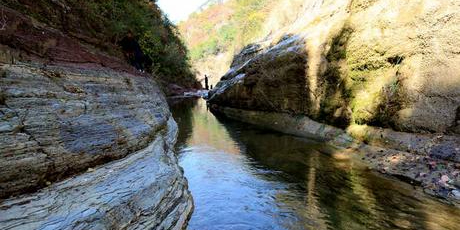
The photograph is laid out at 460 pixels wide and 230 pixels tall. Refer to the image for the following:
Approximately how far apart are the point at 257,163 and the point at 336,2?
10072mm

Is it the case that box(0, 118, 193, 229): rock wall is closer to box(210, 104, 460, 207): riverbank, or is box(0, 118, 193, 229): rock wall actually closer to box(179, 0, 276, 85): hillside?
box(210, 104, 460, 207): riverbank

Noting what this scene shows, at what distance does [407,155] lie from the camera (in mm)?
9234

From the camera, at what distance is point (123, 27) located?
60.7ft

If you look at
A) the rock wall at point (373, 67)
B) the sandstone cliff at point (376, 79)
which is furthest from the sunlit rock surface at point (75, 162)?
the rock wall at point (373, 67)

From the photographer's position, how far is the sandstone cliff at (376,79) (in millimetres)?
9242

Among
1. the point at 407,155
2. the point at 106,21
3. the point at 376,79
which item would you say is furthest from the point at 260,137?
the point at 106,21

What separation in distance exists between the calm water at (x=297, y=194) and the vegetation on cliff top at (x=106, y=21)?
16.4ft

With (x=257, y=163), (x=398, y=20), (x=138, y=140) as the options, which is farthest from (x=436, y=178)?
(x=138, y=140)

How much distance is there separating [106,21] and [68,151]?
1211 cm

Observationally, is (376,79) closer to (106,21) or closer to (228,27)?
(106,21)

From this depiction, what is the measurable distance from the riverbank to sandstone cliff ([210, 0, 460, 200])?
1.4 inches

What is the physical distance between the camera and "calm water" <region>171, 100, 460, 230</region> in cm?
634

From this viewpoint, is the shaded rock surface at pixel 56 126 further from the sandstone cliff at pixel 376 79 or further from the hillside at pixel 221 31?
the hillside at pixel 221 31

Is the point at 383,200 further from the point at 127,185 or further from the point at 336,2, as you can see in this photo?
the point at 336,2
